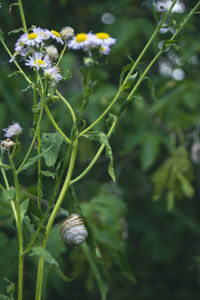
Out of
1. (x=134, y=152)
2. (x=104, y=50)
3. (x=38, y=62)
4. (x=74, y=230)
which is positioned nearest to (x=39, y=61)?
(x=38, y=62)

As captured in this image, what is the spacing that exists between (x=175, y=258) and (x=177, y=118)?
1.61 m

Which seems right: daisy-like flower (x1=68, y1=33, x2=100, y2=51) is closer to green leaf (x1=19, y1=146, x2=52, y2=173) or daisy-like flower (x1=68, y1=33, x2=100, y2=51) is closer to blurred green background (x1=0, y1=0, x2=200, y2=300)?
green leaf (x1=19, y1=146, x2=52, y2=173)

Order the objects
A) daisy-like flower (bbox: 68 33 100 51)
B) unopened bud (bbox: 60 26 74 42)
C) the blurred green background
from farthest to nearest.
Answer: the blurred green background → unopened bud (bbox: 60 26 74 42) → daisy-like flower (bbox: 68 33 100 51)

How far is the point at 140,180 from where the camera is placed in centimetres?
269

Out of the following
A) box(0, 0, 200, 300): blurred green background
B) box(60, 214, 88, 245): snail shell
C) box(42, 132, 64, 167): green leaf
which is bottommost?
box(0, 0, 200, 300): blurred green background

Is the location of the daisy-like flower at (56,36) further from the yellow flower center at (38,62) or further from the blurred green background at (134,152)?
the blurred green background at (134,152)

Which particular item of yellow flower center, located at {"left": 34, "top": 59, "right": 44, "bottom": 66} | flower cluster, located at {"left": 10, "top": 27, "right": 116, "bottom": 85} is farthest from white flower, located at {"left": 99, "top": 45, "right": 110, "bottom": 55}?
yellow flower center, located at {"left": 34, "top": 59, "right": 44, "bottom": 66}

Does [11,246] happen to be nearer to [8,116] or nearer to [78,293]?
[8,116]

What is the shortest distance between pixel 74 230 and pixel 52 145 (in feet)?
0.43

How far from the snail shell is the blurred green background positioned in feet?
1.09

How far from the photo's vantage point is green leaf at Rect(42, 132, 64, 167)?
0.59 metres

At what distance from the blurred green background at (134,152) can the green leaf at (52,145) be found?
27cm

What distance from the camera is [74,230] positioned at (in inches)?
23.4

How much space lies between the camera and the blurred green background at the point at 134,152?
5.16ft
